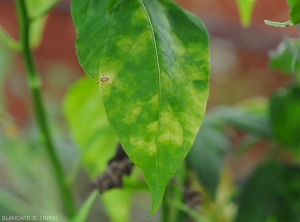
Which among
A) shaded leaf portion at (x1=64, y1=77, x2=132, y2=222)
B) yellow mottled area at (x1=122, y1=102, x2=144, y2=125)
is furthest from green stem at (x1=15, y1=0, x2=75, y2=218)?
yellow mottled area at (x1=122, y1=102, x2=144, y2=125)

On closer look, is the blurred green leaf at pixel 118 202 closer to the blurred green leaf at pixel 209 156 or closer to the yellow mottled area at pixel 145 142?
the blurred green leaf at pixel 209 156

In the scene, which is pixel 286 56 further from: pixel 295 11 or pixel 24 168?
pixel 24 168

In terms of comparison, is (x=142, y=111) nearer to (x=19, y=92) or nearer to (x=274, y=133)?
(x=274, y=133)

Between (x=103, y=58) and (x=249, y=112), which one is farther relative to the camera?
(x=249, y=112)

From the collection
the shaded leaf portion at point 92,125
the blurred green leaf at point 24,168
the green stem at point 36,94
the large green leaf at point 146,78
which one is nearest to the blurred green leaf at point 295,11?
the large green leaf at point 146,78

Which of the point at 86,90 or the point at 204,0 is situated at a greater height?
the point at 86,90

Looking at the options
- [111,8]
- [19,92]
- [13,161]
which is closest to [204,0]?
[19,92]

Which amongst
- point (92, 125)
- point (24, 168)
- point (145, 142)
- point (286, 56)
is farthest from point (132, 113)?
point (24, 168)

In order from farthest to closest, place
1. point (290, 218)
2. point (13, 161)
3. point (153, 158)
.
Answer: point (13, 161) < point (290, 218) < point (153, 158)
